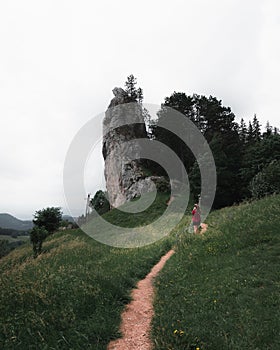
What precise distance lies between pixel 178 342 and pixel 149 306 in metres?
2.73

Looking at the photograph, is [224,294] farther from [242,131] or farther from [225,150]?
[242,131]

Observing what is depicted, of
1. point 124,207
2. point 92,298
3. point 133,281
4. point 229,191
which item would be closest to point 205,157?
point 229,191

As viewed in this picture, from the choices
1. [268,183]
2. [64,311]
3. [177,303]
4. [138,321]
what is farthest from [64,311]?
[268,183]

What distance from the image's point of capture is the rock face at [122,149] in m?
47.8

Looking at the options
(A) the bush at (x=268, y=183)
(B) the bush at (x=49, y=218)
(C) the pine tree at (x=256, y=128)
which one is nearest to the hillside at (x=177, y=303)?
(A) the bush at (x=268, y=183)

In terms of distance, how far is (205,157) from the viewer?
34.0 m

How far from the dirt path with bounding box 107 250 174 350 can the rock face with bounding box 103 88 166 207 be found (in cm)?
3527

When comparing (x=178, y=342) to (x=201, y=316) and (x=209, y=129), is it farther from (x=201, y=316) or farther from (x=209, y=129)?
(x=209, y=129)

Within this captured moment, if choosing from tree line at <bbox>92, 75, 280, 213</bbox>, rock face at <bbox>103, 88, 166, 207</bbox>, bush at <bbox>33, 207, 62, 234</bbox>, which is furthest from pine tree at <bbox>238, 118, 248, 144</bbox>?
bush at <bbox>33, 207, 62, 234</bbox>

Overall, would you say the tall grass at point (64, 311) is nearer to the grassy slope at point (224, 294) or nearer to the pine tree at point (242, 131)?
the grassy slope at point (224, 294)

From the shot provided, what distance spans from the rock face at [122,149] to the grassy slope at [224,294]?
3284 cm

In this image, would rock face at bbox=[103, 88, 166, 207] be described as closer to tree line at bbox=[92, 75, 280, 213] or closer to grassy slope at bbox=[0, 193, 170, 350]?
tree line at bbox=[92, 75, 280, 213]

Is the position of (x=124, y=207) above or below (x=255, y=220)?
above

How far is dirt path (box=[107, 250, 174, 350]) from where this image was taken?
18.9 ft
